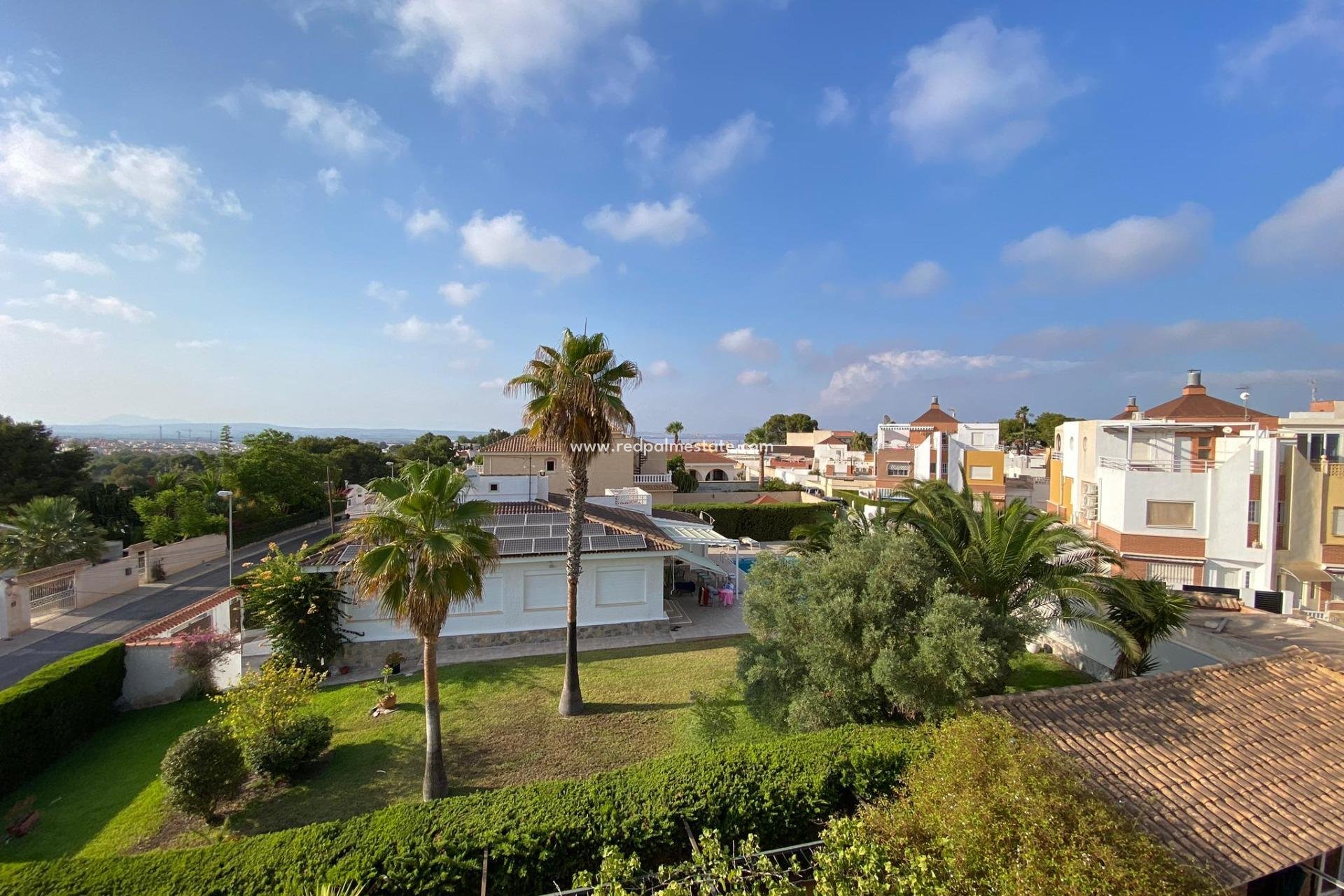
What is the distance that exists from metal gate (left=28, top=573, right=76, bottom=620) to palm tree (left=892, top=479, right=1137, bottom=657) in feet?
129

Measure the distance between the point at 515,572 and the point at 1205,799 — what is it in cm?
1817

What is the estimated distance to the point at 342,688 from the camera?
16.9 metres

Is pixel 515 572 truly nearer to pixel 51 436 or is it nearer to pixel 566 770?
pixel 566 770

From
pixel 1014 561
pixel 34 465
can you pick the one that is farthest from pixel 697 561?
pixel 34 465

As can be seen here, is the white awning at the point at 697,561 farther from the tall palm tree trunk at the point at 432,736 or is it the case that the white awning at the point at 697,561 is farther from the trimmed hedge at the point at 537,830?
the trimmed hedge at the point at 537,830

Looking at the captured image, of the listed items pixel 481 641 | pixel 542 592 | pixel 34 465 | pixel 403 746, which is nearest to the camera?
pixel 403 746

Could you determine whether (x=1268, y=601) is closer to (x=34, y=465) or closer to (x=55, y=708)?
(x=55, y=708)

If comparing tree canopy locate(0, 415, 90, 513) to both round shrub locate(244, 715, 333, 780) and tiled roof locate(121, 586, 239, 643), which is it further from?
round shrub locate(244, 715, 333, 780)

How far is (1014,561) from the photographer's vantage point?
1190 centimetres

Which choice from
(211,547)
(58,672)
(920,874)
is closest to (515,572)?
(58,672)

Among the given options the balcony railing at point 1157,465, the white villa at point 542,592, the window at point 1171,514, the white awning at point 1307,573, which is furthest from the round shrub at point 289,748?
the white awning at point 1307,573

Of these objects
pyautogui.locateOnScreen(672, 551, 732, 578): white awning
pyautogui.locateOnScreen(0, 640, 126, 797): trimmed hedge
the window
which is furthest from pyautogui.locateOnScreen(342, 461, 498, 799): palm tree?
the window

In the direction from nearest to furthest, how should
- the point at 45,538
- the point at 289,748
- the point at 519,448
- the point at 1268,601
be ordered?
the point at 289,748 → the point at 1268,601 → the point at 45,538 → the point at 519,448

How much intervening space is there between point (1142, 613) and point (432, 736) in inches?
620
